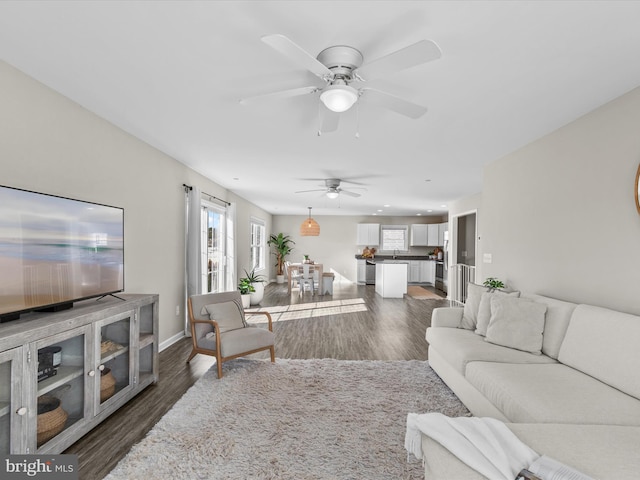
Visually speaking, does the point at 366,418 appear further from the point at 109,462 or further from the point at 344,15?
the point at 344,15

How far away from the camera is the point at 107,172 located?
3357mm

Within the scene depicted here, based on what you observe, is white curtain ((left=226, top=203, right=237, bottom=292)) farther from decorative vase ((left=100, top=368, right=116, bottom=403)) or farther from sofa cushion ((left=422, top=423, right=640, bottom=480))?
sofa cushion ((left=422, top=423, right=640, bottom=480))

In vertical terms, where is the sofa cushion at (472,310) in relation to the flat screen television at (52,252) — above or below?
below

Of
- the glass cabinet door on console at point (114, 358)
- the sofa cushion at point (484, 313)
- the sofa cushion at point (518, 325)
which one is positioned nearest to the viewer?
the glass cabinet door on console at point (114, 358)

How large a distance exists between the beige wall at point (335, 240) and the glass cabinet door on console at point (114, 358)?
972cm

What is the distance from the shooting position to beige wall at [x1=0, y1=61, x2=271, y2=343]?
2398mm

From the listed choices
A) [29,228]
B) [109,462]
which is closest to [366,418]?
[109,462]

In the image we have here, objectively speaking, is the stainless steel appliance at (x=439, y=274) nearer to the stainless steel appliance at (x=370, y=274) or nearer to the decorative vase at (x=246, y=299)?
the stainless steel appliance at (x=370, y=274)

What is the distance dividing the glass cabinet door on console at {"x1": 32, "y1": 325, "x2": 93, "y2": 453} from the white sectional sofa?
2.10m

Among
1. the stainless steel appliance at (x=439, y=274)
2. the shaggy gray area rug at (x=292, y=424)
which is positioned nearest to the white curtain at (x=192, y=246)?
the shaggy gray area rug at (x=292, y=424)

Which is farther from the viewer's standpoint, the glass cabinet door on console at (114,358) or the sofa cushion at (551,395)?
the glass cabinet door on console at (114,358)

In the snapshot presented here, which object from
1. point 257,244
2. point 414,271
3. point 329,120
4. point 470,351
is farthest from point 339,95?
point 414,271

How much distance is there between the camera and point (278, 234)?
12445 millimetres

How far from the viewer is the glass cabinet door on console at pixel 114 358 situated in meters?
2.51
